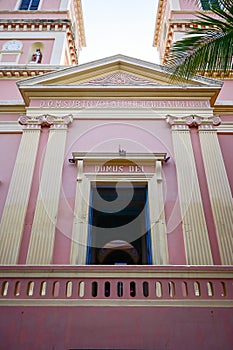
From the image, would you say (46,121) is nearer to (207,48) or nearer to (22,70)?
(22,70)

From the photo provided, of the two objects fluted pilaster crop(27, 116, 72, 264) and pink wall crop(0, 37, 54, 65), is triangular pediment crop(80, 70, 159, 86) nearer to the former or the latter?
fluted pilaster crop(27, 116, 72, 264)

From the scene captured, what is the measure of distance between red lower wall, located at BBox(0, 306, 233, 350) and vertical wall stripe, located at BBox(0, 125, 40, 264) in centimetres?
213

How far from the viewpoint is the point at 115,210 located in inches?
391

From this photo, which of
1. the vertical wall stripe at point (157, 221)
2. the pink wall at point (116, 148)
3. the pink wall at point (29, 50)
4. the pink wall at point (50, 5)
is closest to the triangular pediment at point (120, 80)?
the pink wall at point (116, 148)

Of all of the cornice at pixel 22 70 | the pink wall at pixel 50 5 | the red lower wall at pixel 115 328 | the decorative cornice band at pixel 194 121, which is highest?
the pink wall at pixel 50 5

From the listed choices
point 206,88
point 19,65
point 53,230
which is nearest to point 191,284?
point 53,230

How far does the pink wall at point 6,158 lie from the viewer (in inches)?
358

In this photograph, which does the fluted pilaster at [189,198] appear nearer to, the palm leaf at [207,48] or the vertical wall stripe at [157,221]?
the vertical wall stripe at [157,221]

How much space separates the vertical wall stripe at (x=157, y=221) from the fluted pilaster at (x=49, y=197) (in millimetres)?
2433

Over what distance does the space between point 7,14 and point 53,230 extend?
Answer: 1395cm

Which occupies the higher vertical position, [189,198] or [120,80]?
[120,80]

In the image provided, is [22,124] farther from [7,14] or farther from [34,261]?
[7,14]

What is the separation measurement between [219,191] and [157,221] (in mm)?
1896

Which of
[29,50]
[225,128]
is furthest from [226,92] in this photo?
[29,50]
